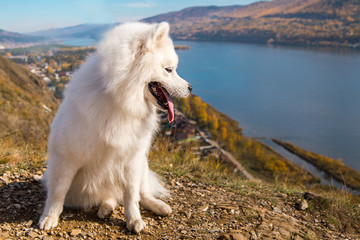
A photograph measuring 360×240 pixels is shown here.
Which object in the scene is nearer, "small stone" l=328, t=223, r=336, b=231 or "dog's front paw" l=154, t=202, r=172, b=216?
"dog's front paw" l=154, t=202, r=172, b=216

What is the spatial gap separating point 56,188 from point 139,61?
1287 mm

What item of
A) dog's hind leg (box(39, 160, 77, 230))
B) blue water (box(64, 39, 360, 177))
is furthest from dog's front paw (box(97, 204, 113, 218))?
blue water (box(64, 39, 360, 177))

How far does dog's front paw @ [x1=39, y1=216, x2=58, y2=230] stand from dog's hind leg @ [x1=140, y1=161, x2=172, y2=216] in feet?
2.84

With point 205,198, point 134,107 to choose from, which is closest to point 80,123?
point 134,107

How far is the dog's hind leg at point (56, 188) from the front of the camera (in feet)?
7.41

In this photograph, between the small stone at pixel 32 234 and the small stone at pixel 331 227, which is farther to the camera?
the small stone at pixel 331 227

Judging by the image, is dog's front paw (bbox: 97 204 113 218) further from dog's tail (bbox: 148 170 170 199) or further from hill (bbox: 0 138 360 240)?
dog's tail (bbox: 148 170 170 199)

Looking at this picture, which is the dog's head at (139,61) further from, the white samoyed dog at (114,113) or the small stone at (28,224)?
the small stone at (28,224)

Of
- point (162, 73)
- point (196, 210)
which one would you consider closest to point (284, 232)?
point (196, 210)

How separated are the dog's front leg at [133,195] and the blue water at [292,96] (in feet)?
88.3

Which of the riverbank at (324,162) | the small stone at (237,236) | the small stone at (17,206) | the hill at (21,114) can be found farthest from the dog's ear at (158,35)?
the riverbank at (324,162)

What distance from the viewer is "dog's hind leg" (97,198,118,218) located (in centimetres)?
259

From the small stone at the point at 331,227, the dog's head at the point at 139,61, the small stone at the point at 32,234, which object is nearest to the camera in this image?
the dog's head at the point at 139,61

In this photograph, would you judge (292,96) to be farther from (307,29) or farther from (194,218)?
(307,29)
